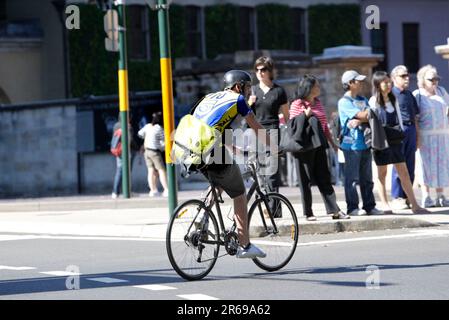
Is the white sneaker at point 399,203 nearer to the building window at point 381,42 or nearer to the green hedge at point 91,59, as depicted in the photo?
the green hedge at point 91,59

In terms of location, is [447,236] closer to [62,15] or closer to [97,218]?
[97,218]

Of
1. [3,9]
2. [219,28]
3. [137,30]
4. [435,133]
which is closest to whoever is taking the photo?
[435,133]

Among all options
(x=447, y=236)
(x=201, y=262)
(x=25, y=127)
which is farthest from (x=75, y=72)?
(x=201, y=262)

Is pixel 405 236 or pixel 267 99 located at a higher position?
pixel 267 99

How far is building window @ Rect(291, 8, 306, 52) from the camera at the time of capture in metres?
50.3

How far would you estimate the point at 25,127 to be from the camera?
3353cm

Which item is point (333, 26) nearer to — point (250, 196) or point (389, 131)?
point (389, 131)

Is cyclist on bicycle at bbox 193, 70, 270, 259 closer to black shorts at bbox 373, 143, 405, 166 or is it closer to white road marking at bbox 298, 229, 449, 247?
white road marking at bbox 298, 229, 449, 247

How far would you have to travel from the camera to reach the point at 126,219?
19312mm

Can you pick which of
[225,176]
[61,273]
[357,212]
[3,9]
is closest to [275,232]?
[225,176]

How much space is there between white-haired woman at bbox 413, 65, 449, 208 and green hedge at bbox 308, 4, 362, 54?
105ft

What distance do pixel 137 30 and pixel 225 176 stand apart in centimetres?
3421
